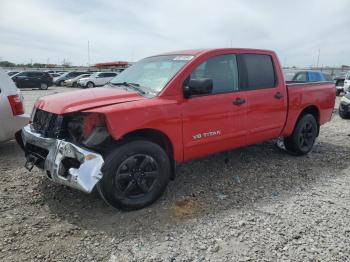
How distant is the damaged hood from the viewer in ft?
11.3

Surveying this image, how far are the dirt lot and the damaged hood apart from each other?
112cm

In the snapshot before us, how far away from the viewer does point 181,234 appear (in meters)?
3.17

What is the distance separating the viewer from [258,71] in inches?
190

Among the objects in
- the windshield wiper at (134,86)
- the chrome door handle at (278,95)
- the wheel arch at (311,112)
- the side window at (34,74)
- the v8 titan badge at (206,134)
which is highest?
the side window at (34,74)

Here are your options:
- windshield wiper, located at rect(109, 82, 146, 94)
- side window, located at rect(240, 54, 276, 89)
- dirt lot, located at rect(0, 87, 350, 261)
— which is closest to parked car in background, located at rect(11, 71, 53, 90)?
dirt lot, located at rect(0, 87, 350, 261)

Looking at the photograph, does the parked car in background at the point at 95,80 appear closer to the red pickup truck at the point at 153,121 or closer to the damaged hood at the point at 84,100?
the red pickup truck at the point at 153,121

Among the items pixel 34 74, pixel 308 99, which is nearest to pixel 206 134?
pixel 308 99

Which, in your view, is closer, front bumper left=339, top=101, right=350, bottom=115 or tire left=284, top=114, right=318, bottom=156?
tire left=284, top=114, right=318, bottom=156

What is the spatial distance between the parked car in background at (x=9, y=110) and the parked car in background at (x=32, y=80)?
23.4m

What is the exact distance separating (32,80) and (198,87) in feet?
87.3

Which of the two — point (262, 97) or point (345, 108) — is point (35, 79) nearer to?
point (345, 108)

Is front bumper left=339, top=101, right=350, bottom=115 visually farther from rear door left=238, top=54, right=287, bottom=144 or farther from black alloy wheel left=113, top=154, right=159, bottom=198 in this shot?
black alloy wheel left=113, top=154, right=159, bottom=198

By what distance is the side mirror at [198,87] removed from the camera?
12.2 ft

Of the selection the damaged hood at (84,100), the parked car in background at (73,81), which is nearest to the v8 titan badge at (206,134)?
the damaged hood at (84,100)
